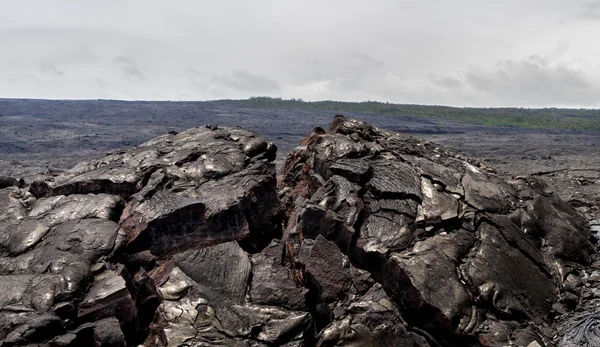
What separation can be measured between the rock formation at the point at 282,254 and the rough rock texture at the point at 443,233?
0.09ft

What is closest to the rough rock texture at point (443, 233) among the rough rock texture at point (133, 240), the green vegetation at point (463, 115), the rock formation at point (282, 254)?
the rock formation at point (282, 254)

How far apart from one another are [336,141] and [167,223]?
154 inches

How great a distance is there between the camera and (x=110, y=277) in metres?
7.89

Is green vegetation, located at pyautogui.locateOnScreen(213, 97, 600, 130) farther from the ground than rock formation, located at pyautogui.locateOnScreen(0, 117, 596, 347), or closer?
farther from the ground

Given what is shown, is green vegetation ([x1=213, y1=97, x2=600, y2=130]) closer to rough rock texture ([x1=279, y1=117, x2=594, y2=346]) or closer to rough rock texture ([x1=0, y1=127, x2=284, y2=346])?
rough rock texture ([x1=279, y1=117, x2=594, y2=346])

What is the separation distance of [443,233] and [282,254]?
8.86 ft

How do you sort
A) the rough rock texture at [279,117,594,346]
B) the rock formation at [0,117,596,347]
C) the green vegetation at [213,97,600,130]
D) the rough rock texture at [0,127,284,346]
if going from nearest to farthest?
1. the rough rock texture at [0,127,284,346]
2. the rock formation at [0,117,596,347]
3. the rough rock texture at [279,117,594,346]
4. the green vegetation at [213,97,600,130]

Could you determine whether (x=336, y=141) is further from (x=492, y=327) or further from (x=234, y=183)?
(x=492, y=327)

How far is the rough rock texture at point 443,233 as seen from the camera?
814cm

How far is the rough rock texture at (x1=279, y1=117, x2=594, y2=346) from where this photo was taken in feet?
26.7

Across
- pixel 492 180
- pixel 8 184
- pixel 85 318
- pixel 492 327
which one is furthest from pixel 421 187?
pixel 8 184

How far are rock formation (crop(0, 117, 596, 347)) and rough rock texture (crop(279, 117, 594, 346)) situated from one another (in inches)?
1.1

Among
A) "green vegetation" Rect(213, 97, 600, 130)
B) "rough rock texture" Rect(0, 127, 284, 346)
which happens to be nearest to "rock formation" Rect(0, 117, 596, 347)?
"rough rock texture" Rect(0, 127, 284, 346)

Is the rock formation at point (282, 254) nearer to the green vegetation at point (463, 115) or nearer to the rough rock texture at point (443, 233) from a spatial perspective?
the rough rock texture at point (443, 233)
